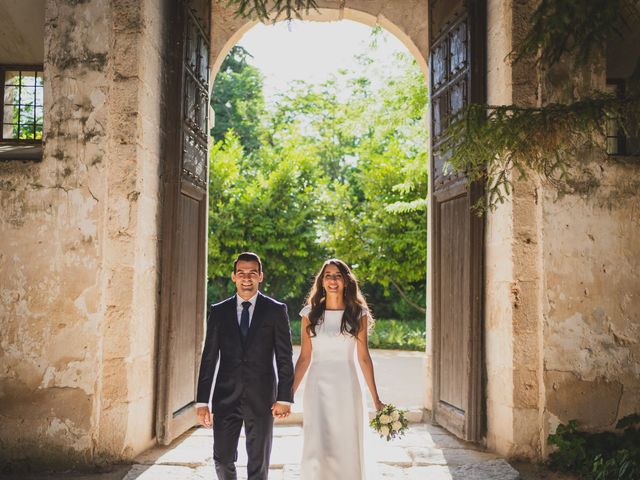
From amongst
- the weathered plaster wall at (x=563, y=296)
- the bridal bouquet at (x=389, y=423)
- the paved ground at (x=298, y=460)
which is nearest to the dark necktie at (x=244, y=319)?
the bridal bouquet at (x=389, y=423)

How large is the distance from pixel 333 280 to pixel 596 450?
254cm

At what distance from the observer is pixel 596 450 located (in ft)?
15.9

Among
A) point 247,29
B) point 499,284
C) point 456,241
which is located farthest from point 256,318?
point 247,29

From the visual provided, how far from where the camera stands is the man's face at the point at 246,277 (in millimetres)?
3725

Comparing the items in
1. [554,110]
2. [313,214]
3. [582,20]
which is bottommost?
[554,110]

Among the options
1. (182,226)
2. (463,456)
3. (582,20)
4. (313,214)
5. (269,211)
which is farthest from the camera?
(313,214)

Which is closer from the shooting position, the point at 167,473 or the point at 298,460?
the point at 167,473

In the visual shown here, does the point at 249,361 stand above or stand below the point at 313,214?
A: below

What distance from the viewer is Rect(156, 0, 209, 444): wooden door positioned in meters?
5.46

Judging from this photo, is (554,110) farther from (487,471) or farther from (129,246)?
(129,246)

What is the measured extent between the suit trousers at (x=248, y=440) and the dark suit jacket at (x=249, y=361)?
0.13 ft

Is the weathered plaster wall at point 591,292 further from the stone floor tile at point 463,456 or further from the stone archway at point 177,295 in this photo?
the stone archway at point 177,295

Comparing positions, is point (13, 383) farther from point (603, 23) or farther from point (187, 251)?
point (603, 23)

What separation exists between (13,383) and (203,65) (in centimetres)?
353
